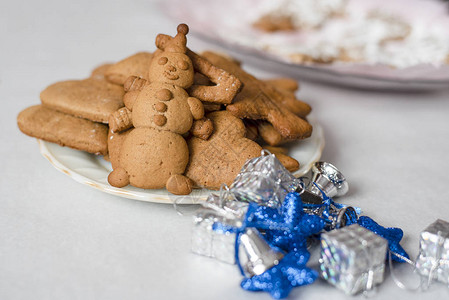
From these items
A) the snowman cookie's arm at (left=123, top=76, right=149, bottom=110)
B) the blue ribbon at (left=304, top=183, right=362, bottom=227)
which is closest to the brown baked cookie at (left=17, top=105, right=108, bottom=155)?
the snowman cookie's arm at (left=123, top=76, right=149, bottom=110)

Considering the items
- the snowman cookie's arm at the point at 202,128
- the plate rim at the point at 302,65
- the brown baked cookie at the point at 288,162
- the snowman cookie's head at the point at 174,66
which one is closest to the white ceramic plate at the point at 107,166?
the brown baked cookie at the point at 288,162

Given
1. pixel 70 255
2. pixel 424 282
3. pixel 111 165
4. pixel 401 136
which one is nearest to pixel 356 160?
pixel 401 136

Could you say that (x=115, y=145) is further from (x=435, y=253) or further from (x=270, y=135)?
(x=435, y=253)

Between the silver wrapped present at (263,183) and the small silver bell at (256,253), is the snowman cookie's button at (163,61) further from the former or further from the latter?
the small silver bell at (256,253)

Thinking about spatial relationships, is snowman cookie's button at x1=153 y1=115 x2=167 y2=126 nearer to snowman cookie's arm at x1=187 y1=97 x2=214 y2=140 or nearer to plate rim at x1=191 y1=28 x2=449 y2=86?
snowman cookie's arm at x1=187 y1=97 x2=214 y2=140

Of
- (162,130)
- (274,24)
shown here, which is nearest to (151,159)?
(162,130)

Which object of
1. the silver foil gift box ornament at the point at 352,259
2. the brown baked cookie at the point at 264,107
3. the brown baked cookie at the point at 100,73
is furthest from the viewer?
the brown baked cookie at the point at 100,73

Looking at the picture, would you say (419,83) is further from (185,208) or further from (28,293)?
(28,293)
